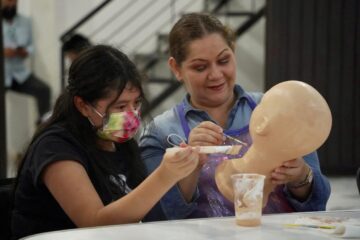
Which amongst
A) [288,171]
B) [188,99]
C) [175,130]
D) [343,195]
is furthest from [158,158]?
[343,195]

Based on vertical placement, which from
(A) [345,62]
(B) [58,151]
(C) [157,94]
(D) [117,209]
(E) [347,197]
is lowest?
(E) [347,197]

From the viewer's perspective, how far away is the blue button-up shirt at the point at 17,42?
516cm

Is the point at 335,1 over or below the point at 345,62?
over

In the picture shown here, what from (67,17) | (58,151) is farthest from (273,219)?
(67,17)

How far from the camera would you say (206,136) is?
4.39 feet

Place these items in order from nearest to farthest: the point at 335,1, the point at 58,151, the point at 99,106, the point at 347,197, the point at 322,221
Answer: the point at 322,221, the point at 58,151, the point at 99,106, the point at 347,197, the point at 335,1

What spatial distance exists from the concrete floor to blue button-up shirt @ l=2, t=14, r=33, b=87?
312 centimetres

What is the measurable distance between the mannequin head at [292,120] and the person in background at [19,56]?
436 cm

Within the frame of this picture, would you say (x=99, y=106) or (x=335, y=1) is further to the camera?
(x=335, y=1)

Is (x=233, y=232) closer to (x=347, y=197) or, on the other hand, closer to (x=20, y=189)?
(x=20, y=189)

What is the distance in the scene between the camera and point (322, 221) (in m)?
1.16

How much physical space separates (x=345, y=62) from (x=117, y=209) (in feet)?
13.0

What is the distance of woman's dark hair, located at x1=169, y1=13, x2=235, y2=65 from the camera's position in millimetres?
1586

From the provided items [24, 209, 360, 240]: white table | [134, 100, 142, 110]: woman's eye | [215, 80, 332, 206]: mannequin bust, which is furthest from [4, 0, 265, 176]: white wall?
[24, 209, 360, 240]: white table
